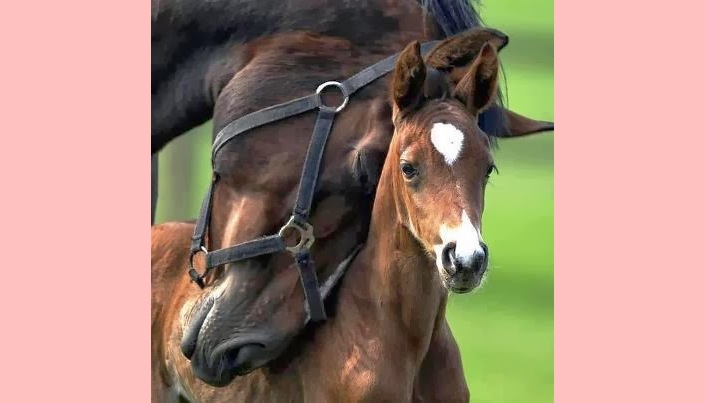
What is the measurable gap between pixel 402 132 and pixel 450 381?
52 centimetres

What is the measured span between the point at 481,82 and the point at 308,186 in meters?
0.42

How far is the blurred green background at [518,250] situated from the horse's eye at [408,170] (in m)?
0.45

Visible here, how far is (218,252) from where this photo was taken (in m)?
2.89

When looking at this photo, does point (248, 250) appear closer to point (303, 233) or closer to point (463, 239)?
point (303, 233)

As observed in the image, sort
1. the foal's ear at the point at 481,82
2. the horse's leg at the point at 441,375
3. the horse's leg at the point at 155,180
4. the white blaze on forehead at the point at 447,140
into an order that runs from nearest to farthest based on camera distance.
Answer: the white blaze on forehead at the point at 447,140 < the foal's ear at the point at 481,82 < the horse's leg at the point at 441,375 < the horse's leg at the point at 155,180

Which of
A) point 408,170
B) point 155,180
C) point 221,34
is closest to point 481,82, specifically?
point 408,170

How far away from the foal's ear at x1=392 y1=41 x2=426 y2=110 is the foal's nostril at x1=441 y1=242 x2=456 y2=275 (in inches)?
12.7

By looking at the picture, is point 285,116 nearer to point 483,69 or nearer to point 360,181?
point 360,181

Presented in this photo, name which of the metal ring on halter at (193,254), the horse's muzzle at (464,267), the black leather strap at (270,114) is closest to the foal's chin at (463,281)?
the horse's muzzle at (464,267)

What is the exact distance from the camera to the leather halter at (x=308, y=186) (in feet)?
9.07

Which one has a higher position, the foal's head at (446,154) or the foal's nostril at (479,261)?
the foal's head at (446,154)

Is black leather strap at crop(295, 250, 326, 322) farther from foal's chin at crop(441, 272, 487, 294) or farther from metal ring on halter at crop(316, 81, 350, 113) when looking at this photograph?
foal's chin at crop(441, 272, 487, 294)

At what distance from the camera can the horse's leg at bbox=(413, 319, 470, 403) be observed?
2.70 m

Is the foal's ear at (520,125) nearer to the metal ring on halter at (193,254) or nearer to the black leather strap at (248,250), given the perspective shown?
the black leather strap at (248,250)
